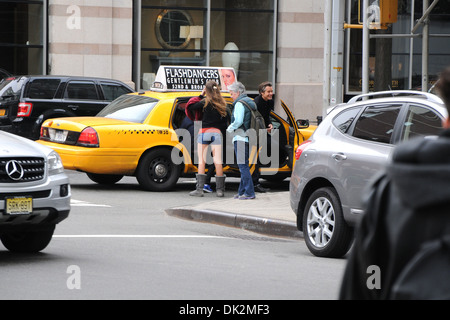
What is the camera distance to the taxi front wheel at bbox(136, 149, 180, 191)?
1405cm

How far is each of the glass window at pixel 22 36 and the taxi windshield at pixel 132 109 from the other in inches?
397

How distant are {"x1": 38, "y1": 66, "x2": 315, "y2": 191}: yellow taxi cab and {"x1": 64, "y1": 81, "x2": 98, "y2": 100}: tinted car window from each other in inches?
169

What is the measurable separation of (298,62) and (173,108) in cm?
1288

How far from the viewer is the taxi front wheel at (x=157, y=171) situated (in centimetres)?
1405

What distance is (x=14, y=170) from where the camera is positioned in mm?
7750

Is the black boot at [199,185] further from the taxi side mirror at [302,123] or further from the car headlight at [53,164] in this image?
the car headlight at [53,164]

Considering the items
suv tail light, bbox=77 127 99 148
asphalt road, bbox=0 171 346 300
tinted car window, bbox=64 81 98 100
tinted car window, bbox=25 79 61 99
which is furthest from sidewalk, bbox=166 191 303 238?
tinted car window, bbox=64 81 98 100

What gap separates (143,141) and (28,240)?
569 cm

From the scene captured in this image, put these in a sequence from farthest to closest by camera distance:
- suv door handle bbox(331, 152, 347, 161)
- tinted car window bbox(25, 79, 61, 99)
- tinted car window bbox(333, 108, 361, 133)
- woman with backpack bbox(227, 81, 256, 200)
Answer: tinted car window bbox(25, 79, 61, 99)
woman with backpack bbox(227, 81, 256, 200)
tinted car window bbox(333, 108, 361, 133)
suv door handle bbox(331, 152, 347, 161)

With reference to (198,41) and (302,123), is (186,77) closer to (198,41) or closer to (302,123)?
(302,123)

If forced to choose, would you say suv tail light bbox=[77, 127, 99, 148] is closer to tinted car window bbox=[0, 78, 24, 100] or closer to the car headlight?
tinted car window bbox=[0, 78, 24, 100]

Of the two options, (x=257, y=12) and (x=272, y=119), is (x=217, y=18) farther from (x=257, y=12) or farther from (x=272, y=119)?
(x=272, y=119)

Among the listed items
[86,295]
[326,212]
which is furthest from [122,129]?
[86,295]
